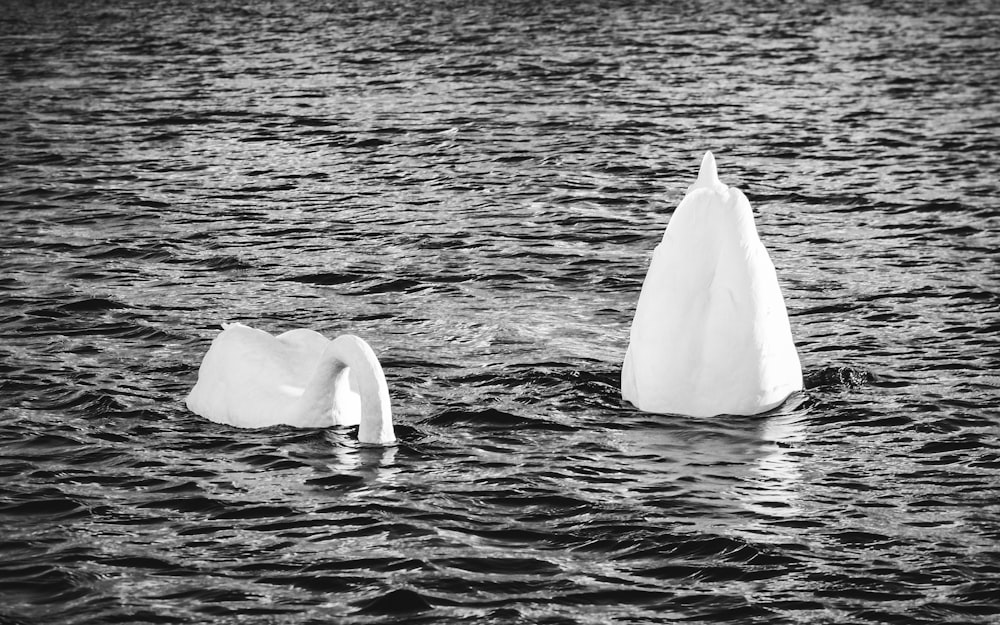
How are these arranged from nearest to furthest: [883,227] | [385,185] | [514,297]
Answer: [514,297] < [883,227] < [385,185]

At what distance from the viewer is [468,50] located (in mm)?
37531

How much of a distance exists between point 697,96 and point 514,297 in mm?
14623

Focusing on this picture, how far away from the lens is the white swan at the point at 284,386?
11336mm

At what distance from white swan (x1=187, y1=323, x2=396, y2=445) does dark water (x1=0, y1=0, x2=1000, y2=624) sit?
7.5 inches

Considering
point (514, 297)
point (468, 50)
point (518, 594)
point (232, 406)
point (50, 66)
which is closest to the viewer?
point (518, 594)

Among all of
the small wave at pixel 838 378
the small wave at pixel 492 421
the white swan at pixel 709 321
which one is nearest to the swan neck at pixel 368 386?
the small wave at pixel 492 421

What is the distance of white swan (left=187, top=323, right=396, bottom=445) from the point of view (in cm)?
1134

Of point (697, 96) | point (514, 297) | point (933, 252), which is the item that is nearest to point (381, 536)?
point (514, 297)

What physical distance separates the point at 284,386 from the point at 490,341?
113 inches

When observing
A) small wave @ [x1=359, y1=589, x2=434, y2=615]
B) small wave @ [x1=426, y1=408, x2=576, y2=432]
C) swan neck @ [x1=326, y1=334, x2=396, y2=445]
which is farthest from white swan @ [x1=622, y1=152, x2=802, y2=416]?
small wave @ [x1=359, y1=589, x2=434, y2=615]

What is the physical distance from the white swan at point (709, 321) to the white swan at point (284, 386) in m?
2.06

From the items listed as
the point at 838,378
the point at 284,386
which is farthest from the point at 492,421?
the point at 838,378

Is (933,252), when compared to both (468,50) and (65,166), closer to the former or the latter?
(65,166)

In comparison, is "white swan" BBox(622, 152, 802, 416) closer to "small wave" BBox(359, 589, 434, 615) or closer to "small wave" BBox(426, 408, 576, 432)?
"small wave" BBox(426, 408, 576, 432)
